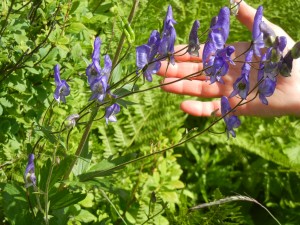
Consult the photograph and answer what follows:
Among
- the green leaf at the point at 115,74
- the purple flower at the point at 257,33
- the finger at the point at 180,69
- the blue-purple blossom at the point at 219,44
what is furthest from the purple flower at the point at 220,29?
the finger at the point at 180,69

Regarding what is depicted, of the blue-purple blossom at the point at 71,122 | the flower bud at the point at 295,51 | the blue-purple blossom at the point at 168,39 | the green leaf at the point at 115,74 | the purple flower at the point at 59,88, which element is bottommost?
the blue-purple blossom at the point at 71,122

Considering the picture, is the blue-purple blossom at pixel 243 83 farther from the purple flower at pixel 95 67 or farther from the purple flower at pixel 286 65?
the purple flower at pixel 95 67

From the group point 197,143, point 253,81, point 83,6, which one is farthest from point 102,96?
point 197,143

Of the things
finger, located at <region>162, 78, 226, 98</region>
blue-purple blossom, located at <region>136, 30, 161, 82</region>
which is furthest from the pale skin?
blue-purple blossom, located at <region>136, 30, 161, 82</region>

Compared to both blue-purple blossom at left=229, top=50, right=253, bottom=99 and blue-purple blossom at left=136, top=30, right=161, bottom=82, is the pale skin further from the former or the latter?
blue-purple blossom at left=136, top=30, right=161, bottom=82

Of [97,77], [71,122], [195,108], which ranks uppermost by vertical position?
[97,77]

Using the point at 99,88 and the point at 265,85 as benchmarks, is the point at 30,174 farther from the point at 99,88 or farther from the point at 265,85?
the point at 265,85

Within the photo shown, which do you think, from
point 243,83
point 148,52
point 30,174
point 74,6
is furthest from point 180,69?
point 30,174
